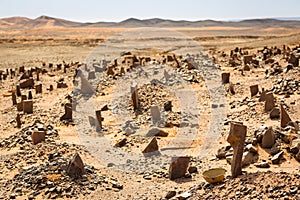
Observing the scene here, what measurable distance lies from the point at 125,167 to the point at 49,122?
3732 mm

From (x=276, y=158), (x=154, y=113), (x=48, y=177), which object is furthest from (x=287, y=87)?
(x=48, y=177)

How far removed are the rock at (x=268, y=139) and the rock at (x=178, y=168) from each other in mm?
1485

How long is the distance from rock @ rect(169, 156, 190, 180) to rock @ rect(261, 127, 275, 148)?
4.87 feet

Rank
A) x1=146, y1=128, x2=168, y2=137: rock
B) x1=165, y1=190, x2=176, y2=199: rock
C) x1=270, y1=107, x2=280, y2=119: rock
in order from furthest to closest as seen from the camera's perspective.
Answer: x1=146, y1=128, x2=168, y2=137: rock < x1=270, y1=107, x2=280, y2=119: rock < x1=165, y1=190, x2=176, y2=199: rock

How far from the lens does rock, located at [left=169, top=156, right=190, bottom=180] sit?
6.82 m

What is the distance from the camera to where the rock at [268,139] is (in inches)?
281

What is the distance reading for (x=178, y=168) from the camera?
683 centimetres

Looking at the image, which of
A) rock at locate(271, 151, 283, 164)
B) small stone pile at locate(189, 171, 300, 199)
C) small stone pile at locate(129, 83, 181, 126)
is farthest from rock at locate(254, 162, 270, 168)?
small stone pile at locate(129, 83, 181, 126)

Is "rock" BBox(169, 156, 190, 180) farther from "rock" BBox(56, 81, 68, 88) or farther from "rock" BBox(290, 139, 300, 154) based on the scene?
"rock" BBox(56, 81, 68, 88)

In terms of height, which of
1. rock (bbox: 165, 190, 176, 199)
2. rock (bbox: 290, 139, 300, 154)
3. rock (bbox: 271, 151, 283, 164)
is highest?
rock (bbox: 290, 139, 300, 154)

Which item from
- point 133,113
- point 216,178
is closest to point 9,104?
point 133,113

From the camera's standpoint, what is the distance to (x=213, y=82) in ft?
46.4

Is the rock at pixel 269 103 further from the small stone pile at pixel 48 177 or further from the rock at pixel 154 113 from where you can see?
the small stone pile at pixel 48 177

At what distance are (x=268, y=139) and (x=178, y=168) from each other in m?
1.75
